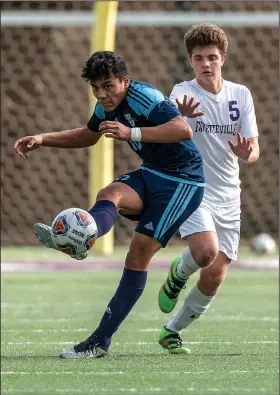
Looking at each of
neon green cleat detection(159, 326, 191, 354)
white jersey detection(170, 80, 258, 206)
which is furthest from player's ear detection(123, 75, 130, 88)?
neon green cleat detection(159, 326, 191, 354)

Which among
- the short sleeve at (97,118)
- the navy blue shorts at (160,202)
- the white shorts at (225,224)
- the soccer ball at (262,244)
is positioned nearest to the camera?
the navy blue shorts at (160,202)

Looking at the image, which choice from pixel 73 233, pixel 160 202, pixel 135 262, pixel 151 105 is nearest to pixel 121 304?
pixel 135 262

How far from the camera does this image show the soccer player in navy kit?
259 inches

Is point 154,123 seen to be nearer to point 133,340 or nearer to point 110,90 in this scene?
point 110,90

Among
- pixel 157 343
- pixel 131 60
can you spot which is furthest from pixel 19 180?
pixel 157 343

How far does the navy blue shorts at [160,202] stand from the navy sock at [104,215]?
0.29 meters

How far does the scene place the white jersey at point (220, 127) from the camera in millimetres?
7578

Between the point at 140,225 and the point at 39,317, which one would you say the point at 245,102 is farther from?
the point at 39,317

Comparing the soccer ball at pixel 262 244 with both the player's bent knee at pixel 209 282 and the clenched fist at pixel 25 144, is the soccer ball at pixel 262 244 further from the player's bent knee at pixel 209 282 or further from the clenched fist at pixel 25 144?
the clenched fist at pixel 25 144

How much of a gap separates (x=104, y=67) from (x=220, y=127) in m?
1.28

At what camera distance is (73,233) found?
6168 millimetres

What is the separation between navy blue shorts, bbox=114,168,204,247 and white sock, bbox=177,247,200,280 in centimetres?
51

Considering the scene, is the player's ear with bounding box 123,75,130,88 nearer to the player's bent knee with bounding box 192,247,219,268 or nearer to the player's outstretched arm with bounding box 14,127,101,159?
the player's outstretched arm with bounding box 14,127,101,159

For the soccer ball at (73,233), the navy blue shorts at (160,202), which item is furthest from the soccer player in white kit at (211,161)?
the soccer ball at (73,233)
